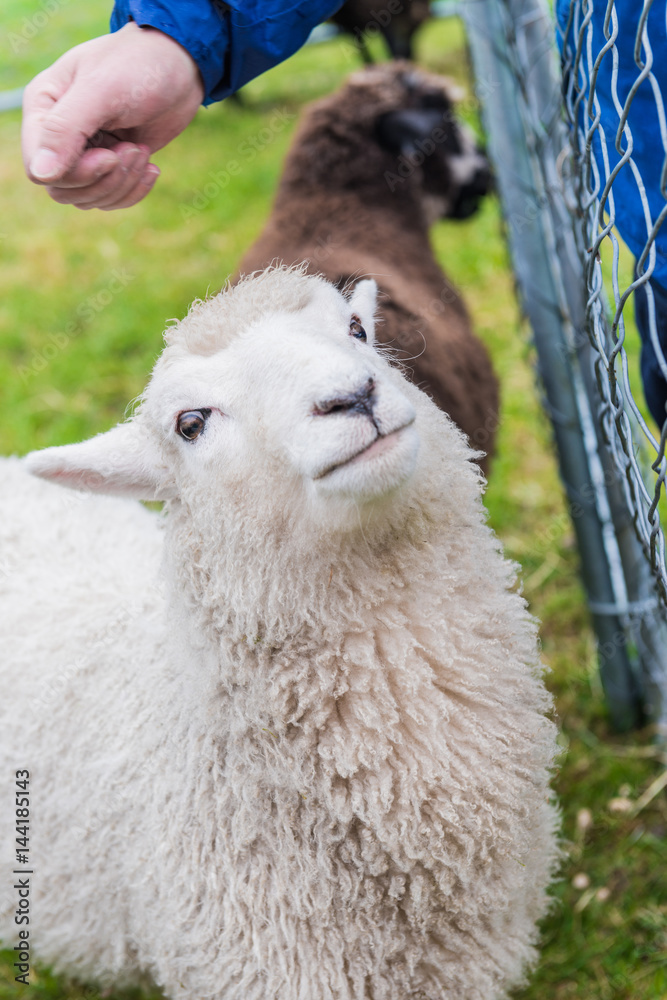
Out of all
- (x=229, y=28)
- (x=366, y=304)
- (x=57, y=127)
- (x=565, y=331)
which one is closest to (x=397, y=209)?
(x=565, y=331)

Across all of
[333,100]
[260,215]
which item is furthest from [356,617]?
[260,215]

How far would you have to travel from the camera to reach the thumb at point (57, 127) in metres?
1.50

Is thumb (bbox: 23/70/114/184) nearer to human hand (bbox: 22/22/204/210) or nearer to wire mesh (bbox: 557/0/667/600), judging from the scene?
human hand (bbox: 22/22/204/210)

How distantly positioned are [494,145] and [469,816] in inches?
79.3

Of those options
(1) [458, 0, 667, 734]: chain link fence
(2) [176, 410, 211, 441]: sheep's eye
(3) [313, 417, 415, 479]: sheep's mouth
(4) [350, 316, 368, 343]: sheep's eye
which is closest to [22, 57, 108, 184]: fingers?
(2) [176, 410, 211, 441]: sheep's eye

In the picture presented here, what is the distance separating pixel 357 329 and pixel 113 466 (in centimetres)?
57

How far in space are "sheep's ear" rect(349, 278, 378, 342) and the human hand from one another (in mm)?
509

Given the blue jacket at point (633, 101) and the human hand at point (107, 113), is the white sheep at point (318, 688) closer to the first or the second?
the human hand at point (107, 113)

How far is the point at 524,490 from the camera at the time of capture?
411cm

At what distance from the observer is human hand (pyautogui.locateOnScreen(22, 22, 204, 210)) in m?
1.52

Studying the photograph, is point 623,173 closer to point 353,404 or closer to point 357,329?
point 357,329

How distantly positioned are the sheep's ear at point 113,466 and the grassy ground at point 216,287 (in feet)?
5.36

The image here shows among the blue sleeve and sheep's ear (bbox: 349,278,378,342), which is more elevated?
the blue sleeve

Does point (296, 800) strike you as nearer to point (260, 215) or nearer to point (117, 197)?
point (117, 197)
